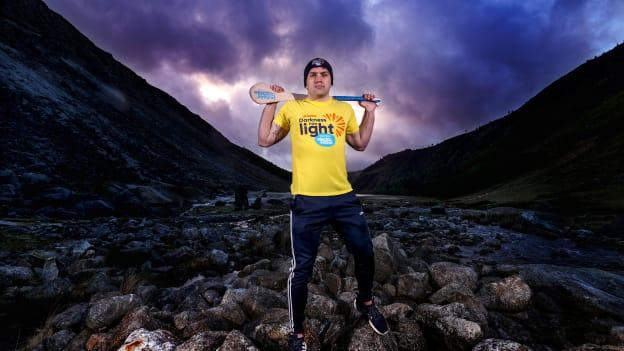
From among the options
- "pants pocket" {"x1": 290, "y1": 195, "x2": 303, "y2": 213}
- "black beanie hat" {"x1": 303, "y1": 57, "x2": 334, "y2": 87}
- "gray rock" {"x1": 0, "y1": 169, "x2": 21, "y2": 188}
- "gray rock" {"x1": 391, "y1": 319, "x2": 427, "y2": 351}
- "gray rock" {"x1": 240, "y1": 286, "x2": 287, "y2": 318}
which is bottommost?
"gray rock" {"x1": 391, "y1": 319, "x2": 427, "y2": 351}

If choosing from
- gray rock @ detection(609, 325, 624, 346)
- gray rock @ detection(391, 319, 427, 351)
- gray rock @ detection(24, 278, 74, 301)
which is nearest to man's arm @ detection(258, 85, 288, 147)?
gray rock @ detection(391, 319, 427, 351)

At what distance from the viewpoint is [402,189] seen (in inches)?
6201

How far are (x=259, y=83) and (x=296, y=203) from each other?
6.12 ft

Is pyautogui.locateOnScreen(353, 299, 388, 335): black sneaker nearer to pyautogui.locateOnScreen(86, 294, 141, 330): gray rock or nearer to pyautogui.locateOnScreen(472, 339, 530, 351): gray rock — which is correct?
pyautogui.locateOnScreen(472, 339, 530, 351): gray rock

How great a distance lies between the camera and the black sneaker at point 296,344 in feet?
12.5

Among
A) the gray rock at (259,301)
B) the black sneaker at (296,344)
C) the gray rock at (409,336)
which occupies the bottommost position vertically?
the gray rock at (409,336)

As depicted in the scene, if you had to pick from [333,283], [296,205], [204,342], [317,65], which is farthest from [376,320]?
[317,65]

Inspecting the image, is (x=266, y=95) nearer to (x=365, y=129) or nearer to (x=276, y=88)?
(x=276, y=88)

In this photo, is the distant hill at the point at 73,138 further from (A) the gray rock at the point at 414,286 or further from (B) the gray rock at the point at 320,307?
(A) the gray rock at the point at 414,286

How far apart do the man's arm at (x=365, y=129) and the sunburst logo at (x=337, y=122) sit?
1.18 feet

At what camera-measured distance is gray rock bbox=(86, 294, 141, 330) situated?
4.89m

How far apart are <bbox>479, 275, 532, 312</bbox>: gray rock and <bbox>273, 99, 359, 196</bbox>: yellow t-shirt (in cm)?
312

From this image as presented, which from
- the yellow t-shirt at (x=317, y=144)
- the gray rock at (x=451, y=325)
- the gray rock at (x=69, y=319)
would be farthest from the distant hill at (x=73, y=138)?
the gray rock at (x=451, y=325)

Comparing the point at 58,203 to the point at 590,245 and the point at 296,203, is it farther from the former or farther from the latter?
the point at 590,245
